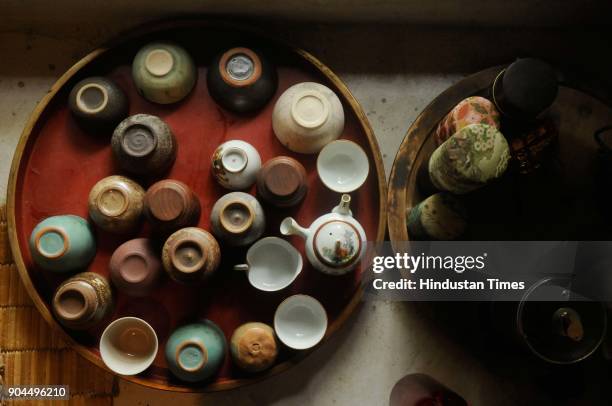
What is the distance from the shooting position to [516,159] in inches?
60.3

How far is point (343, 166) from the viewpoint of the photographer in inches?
64.6

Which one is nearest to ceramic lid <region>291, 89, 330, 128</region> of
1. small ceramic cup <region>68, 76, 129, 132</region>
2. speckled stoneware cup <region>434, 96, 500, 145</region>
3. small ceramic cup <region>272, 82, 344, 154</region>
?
small ceramic cup <region>272, 82, 344, 154</region>

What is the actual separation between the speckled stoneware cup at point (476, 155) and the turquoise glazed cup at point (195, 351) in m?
0.86

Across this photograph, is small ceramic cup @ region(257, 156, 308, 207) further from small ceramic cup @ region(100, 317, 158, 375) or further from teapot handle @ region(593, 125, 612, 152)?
teapot handle @ region(593, 125, 612, 152)

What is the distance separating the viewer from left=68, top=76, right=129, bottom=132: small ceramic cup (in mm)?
1602

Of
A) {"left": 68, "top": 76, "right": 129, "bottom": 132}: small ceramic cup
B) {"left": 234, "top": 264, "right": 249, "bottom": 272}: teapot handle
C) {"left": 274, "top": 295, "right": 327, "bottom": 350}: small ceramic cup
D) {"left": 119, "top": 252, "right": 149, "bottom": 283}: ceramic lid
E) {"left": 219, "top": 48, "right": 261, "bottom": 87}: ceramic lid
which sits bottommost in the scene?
{"left": 274, "top": 295, "right": 327, "bottom": 350}: small ceramic cup

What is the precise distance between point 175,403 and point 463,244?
3.85ft

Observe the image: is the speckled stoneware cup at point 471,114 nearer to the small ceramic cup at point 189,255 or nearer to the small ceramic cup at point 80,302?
the small ceramic cup at point 189,255

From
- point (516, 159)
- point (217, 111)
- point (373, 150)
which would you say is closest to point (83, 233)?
point (217, 111)

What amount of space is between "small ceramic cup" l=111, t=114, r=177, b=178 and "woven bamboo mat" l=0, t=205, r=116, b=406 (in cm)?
64

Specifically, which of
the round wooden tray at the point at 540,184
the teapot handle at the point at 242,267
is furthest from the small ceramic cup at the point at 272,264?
the round wooden tray at the point at 540,184

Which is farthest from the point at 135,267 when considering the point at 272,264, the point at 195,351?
the point at 272,264

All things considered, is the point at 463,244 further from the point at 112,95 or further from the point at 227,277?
the point at 112,95

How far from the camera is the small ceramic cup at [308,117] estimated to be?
1562mm
